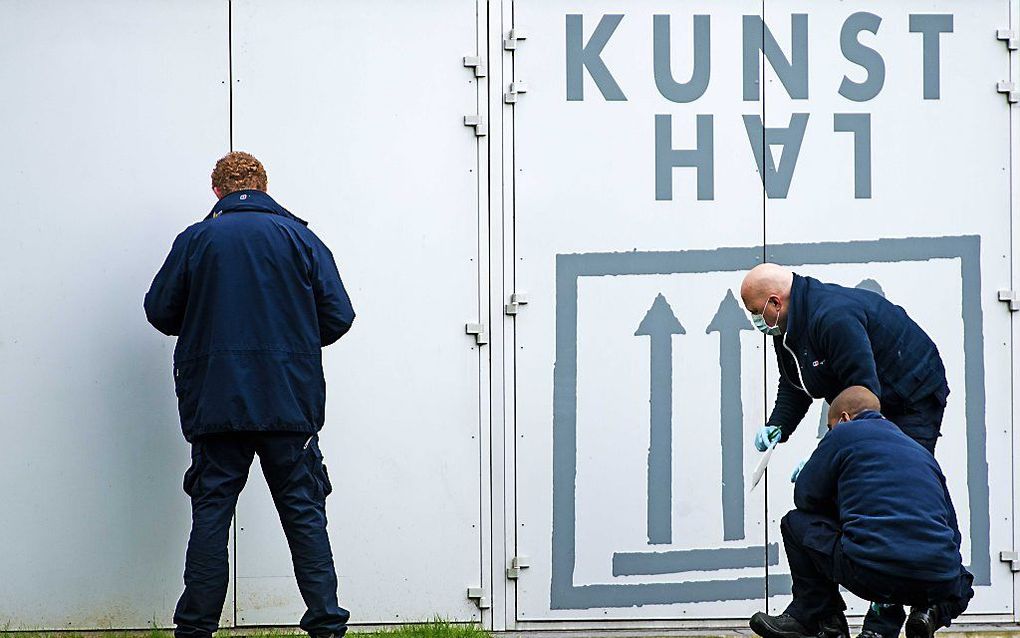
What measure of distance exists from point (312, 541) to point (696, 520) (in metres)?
1.59

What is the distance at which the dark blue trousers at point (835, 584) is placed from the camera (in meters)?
3.68

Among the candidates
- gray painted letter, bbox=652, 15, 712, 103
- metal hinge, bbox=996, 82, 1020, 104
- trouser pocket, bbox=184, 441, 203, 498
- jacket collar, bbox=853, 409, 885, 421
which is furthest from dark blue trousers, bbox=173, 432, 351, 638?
metal hinge, bbox=996, 82, 1020, 104

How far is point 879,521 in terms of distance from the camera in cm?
362

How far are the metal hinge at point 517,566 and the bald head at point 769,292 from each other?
1.41 meters

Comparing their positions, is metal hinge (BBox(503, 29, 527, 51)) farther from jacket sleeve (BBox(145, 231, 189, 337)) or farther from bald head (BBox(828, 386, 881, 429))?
bald head (BBox(828, 386, 881, 429))

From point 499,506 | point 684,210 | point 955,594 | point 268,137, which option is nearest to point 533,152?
point 684,210

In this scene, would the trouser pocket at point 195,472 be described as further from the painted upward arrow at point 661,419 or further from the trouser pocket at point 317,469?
the painted upward arrow at point 661,419

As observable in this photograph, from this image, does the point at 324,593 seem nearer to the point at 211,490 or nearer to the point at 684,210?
the point at 211,490

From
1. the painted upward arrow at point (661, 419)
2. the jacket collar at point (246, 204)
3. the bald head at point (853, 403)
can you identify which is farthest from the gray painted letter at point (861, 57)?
the jacket collar at point (246, 204)

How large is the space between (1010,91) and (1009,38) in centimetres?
21

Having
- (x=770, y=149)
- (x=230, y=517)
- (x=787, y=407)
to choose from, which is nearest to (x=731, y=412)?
(x=787, y=407)

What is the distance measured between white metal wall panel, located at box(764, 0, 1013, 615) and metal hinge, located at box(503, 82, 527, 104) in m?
0.97

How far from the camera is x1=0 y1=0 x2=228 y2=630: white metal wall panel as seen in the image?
481 cm

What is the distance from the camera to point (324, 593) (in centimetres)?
419
